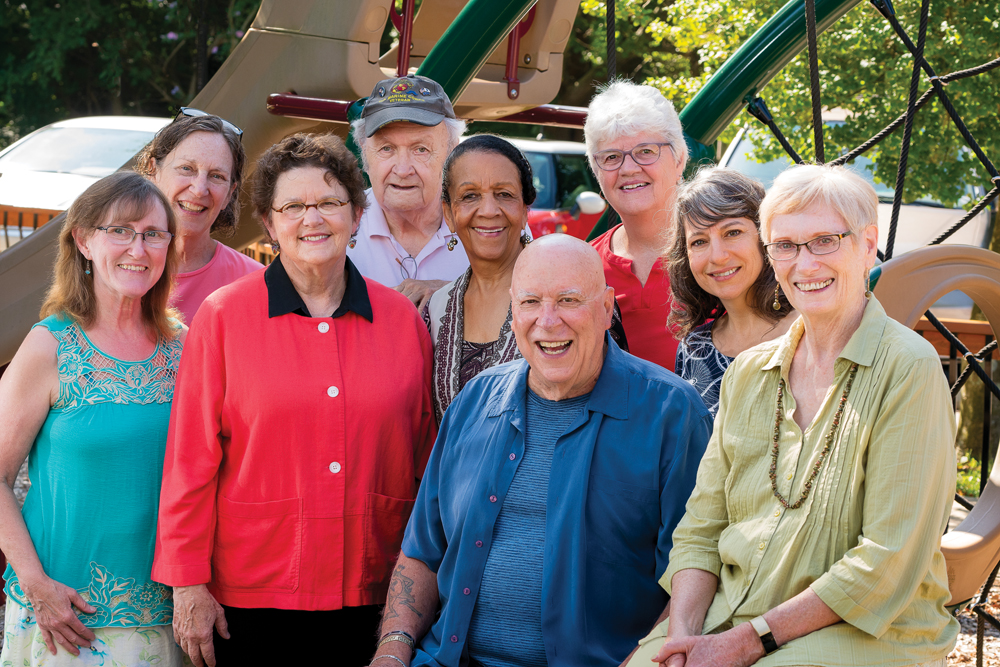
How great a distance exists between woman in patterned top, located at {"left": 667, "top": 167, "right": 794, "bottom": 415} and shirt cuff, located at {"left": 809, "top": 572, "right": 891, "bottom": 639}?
2.29 feet

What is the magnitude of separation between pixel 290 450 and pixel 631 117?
1.48 meters

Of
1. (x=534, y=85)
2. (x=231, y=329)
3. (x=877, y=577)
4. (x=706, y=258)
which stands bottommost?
(x=877, y=577)

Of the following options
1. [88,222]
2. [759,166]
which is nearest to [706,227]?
[88,222]

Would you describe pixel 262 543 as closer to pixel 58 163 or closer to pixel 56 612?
pixel 56 612

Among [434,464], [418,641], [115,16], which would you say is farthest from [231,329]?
[115,16]

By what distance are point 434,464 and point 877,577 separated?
44.5 inches

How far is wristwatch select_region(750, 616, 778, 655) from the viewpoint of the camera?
1.92 meters

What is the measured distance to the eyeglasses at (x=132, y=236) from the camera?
8.48ft

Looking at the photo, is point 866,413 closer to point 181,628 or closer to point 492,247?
point 492,247

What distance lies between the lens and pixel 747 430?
6.80ft

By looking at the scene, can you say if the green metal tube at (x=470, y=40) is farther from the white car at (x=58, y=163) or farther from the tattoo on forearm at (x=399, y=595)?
the white car at (x=58, y=163)

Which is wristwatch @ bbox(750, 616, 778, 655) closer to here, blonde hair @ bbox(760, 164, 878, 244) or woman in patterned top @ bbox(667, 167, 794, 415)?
woman in patterned top @ bbox(667, 167, 794, 415)

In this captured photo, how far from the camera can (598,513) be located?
7.44 ft

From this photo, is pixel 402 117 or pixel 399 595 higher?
pixel 402 117
